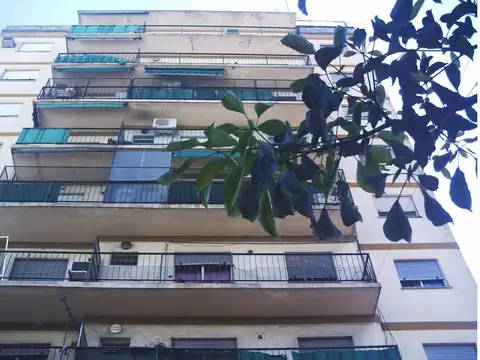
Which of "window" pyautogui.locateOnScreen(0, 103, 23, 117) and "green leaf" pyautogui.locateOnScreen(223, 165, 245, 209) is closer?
"green leaf" pyautogui.locateOnScreen(223, 165, 245, 209)

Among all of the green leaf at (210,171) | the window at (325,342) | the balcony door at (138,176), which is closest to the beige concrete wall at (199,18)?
the balcony door at (138,176)

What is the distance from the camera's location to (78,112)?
1855 cm

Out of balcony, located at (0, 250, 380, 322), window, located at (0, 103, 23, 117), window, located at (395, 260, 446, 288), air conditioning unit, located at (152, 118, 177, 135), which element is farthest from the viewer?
window, located at (0, 103, 23, 117)

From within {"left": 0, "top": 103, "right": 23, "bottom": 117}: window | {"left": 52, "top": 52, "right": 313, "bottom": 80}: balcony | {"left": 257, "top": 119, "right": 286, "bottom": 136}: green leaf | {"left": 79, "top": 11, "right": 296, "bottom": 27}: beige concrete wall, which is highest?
{"left": 79, "top": 11, "right": 296, "bottom": 27}: beige concrete wall

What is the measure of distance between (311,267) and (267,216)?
10.3 meters

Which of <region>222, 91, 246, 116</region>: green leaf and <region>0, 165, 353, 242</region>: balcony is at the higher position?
<region>0, 165, 353, 242</region>: balcony

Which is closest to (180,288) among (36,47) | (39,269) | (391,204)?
(39,269)

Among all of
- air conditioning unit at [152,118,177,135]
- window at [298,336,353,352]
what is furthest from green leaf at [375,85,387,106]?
air conditioning unit at [152,118,177,135]

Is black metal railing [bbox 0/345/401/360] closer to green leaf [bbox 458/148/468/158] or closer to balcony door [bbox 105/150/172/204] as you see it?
balcony door [bbox 105/150/172/204]

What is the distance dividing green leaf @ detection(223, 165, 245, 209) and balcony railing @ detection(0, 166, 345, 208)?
401 inches

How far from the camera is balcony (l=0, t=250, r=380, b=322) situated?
11695 millimetres

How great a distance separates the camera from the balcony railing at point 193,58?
21.7 metres

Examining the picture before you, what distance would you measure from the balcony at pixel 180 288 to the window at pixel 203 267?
27 millimetres

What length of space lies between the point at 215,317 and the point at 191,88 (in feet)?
36.2
